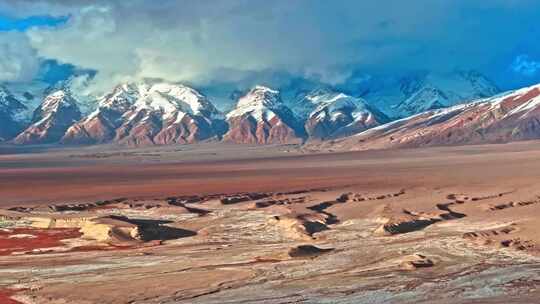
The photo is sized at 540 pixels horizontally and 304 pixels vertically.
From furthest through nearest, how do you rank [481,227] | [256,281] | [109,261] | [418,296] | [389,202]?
[389,202]
[481,227]
[109,261]
[256,281]
[418,296]

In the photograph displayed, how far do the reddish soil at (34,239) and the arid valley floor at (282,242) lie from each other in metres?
0.21

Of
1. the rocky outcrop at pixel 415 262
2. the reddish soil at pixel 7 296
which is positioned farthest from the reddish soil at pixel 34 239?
the rocky outcrop at pixel 415 262

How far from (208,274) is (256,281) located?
4.17 meters

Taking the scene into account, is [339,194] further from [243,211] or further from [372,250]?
[372,250]

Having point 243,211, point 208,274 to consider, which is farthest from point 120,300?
point 243,211

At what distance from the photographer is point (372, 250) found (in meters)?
66.1

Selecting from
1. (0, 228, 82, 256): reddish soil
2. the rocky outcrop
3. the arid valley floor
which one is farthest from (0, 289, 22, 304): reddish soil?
the rocky outcrop

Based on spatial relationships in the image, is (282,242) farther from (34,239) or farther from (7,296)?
(7,296)

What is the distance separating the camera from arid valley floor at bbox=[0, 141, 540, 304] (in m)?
51.0

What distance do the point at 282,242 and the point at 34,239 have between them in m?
26.5

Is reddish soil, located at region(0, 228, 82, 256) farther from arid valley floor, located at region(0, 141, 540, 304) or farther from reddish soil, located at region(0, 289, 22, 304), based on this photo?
reddish soil, located at region(0, 289, 22, 304)

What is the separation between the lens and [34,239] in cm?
8288

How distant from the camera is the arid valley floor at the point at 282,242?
5097cm

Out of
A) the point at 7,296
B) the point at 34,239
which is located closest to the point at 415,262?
the point at 7,296
